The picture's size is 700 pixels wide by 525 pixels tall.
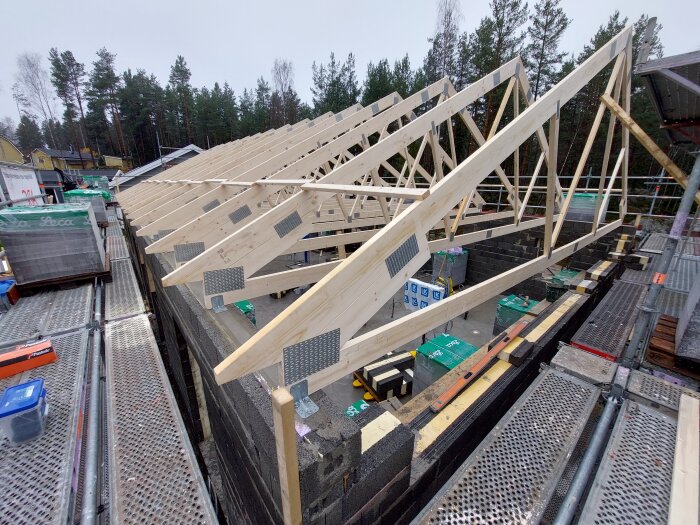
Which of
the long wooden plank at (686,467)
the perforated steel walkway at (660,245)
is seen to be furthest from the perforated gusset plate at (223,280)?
the perforated steel walkway at (660,245)

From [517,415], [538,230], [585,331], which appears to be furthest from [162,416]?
[538,230]

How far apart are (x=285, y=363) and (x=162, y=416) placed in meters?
1.55

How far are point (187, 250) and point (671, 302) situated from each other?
6.30 meters

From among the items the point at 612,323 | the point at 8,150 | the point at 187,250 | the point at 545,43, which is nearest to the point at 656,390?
the point at 612,323

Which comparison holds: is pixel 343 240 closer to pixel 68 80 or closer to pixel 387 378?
pixel 387 378

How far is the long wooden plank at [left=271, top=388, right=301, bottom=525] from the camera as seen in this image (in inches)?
49.4

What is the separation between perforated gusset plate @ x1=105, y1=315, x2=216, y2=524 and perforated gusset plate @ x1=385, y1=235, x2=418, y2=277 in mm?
1746

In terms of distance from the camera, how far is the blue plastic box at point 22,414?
1.87m

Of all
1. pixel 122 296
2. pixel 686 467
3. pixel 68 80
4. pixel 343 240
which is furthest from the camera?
pixel 68 80

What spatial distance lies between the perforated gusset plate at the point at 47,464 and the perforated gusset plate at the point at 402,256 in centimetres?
221

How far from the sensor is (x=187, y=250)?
3.31 meters

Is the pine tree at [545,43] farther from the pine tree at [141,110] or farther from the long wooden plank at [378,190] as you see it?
the pine tree at [141,110]

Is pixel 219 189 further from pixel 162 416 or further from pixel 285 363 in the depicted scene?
pixel 285 363

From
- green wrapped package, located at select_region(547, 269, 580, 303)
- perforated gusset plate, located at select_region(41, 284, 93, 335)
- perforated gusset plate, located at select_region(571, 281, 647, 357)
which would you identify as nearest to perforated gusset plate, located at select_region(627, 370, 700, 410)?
perforated gusset plate, located at select_region(571, 281, 647, 357)
